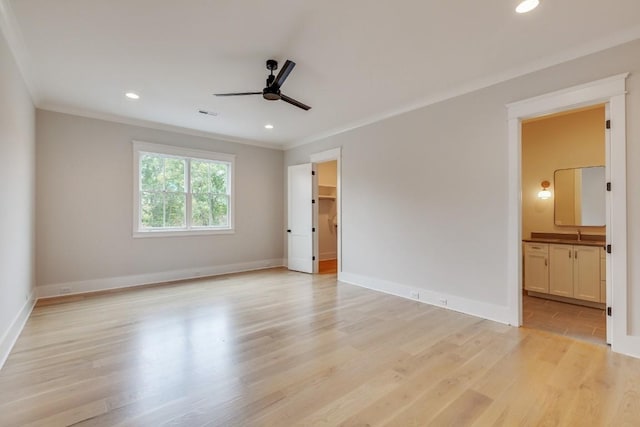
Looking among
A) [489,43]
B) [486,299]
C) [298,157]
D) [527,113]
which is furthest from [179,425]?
[298,157]

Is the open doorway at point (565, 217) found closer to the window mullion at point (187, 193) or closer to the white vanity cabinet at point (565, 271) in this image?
the white vanity cabinet at point (565, 271)

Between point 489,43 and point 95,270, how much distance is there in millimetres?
6130

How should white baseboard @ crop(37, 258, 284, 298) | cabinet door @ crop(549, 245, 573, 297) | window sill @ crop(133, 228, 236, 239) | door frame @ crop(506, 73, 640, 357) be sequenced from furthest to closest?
window sill @ crop(133, 228, 236, 239) → white baseboard @ crop(37, 258, 284, 298) → cabinet door @ crop(549, 245, 573, 297) → door frame @ crop(506, 73, 640, 357)

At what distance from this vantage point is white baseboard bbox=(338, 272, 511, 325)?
3438mm

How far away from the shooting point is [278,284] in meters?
5.31

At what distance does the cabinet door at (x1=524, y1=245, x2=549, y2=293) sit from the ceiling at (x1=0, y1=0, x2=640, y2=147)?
267 cm

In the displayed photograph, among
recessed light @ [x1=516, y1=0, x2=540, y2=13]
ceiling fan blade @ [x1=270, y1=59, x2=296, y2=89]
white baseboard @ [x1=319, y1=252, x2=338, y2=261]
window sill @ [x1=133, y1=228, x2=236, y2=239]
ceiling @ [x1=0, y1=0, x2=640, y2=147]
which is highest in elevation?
ceiling @ [x1=0, y1=0, x2=640, y2=147]

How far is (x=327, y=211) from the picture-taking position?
838 centimetres

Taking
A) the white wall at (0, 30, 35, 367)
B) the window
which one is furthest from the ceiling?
the window

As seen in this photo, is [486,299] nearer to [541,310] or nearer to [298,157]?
[541,310]

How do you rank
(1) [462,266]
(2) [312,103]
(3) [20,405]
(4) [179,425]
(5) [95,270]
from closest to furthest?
(4) [179,425]
(3) [20,405]
(1) [462,266]
(2) [312,103]
(5) [95,270]

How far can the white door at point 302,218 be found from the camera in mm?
6242

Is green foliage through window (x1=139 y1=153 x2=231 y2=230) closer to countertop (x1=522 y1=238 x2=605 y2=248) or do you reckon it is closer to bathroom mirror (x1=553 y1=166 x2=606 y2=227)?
countertop (x1=522 y1=238 x2=605 y2=248)

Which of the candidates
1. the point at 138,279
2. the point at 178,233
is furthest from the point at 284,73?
the point at 138,279
